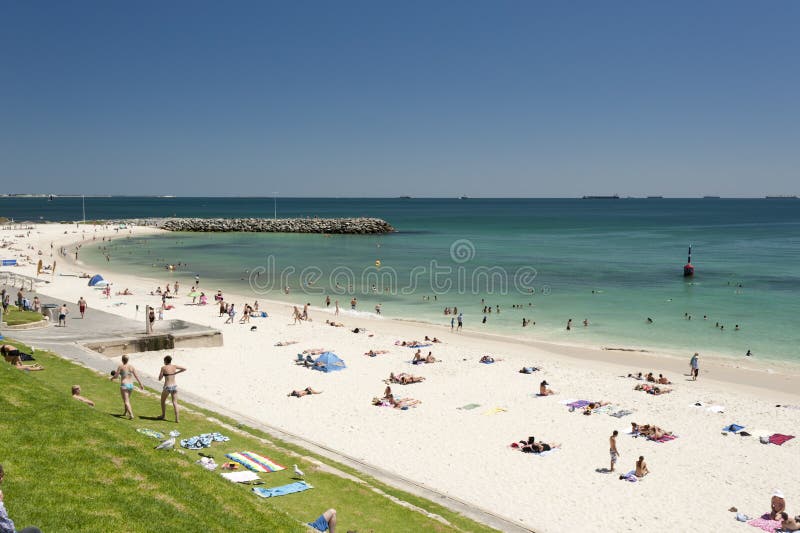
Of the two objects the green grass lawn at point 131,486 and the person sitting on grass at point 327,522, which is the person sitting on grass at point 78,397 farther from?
the person sitting on grass at point 327,522

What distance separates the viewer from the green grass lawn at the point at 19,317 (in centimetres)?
2481

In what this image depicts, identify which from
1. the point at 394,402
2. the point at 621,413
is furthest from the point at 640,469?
the point at 394,402

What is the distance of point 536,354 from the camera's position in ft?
99.6

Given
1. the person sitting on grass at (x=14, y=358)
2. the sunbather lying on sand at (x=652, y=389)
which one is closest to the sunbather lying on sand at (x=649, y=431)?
the sunbather lying on sand at (x=652, y=389)

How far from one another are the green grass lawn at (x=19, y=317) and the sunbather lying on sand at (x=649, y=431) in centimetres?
2435

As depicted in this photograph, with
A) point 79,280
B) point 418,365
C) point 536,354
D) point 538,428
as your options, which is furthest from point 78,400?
point 79,280

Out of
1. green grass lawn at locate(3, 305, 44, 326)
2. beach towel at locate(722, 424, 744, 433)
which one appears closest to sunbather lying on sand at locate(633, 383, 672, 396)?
beach towel at locate(722, 424, 744, 433)

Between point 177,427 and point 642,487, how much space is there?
38.4 feet

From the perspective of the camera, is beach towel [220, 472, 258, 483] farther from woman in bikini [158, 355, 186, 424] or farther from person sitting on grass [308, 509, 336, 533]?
woman in bikini [158, 355, 186, 424]

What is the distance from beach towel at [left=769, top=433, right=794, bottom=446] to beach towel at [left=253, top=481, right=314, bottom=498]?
1472 cm

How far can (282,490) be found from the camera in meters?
11.3

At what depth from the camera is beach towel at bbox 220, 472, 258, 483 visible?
11406mm

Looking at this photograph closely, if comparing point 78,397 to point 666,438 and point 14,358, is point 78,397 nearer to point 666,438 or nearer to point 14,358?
point 14,358

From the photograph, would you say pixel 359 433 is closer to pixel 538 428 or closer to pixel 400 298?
pixel 538 428
